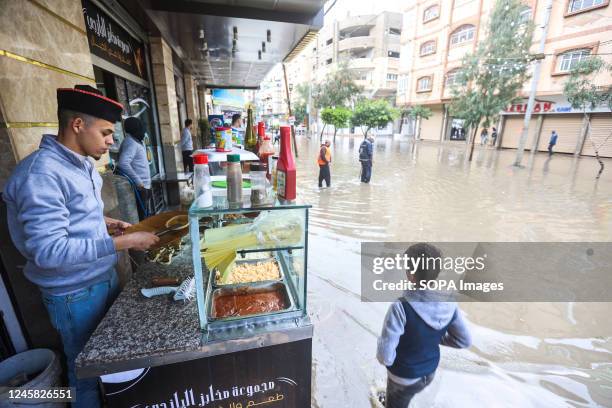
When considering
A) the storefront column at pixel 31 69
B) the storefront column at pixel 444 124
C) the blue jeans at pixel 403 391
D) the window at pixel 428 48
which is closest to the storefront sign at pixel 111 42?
the storefront column at pixel 31 69

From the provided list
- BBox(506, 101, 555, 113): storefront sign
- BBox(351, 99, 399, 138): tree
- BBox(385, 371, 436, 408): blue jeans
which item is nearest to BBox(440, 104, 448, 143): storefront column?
BBox(506, 101, 555, 113): storefront sign

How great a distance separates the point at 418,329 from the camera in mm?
1779

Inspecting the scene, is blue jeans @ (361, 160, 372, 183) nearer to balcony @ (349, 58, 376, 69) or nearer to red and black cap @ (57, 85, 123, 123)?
red and black cap @ (57, 85, 123, 123)

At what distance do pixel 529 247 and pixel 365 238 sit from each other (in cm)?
313

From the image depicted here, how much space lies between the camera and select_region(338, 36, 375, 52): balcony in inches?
1534

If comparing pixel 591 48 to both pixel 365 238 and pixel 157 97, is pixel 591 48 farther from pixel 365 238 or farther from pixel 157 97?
pixel 157 97

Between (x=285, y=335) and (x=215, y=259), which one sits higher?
(x=215, y=259)

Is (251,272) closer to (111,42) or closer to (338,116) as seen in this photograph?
(111,42)

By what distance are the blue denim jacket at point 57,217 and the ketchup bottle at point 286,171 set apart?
33.3 inches

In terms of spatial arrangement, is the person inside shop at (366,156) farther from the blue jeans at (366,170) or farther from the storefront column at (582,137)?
the storefront column at (582,137)

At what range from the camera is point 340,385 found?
250 centimetres

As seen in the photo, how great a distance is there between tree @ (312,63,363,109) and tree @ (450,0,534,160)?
53.1 ft

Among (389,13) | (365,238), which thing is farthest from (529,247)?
(389,13)

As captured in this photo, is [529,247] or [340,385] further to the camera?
[529,247]
